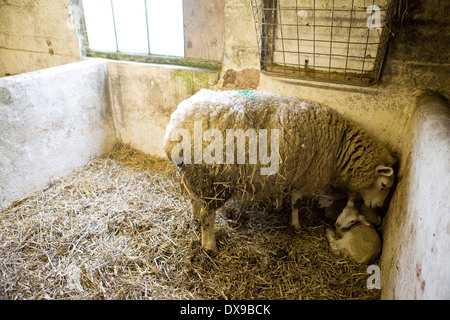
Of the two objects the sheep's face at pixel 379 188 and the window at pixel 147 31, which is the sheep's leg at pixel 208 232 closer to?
the sheep's face at pixel 379 188

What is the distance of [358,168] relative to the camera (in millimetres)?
2484

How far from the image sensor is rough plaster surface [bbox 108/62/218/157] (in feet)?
11.3

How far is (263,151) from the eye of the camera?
2.28 m

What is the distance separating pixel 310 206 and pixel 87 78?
9.41 ft

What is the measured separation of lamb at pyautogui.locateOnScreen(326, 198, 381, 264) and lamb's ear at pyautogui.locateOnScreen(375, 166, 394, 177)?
0.35 m

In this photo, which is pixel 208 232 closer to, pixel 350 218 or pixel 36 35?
pixel 350 218

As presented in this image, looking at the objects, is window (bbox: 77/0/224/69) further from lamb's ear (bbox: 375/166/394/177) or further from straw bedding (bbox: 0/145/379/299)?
lamb's ear (bbox: 375/166/394/177)

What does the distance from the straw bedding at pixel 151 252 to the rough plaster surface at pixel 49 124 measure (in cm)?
24

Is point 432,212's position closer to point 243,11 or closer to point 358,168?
point 358,168

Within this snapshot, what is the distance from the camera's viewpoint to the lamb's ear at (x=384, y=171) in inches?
91.1

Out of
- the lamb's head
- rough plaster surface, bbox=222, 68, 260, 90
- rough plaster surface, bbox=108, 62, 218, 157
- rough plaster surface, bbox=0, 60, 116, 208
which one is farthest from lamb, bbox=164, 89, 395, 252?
rough plaster surface, bbox=0, 60, 116, 208

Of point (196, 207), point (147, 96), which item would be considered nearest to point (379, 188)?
point (196, 207)

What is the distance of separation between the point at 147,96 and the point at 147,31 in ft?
2.47

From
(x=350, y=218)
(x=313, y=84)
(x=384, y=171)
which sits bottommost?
(x=350, y=218)
